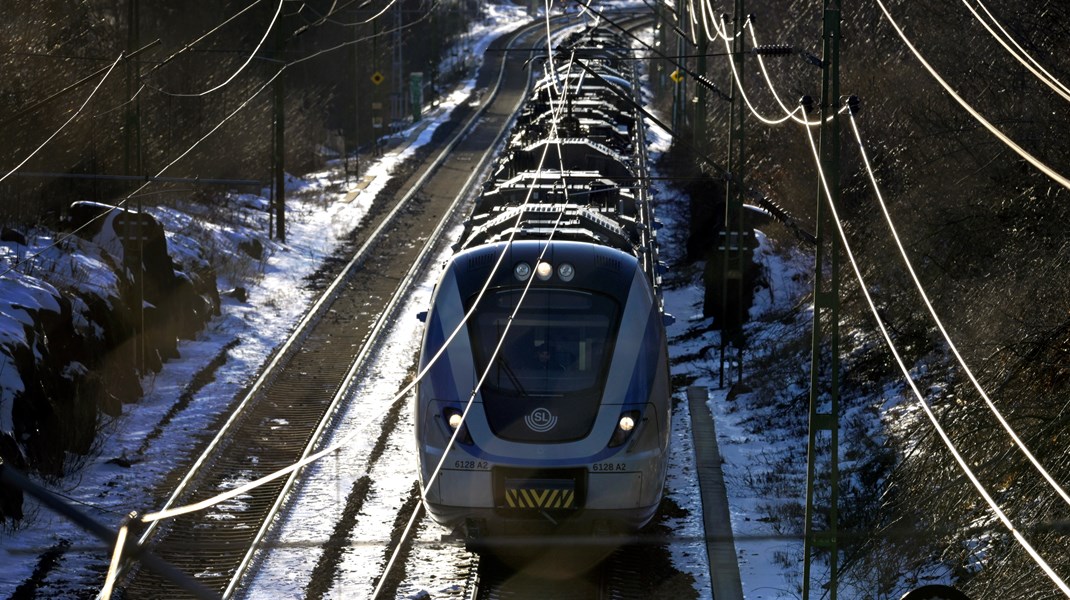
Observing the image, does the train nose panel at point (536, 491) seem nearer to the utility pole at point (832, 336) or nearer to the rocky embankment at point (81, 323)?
the utility pole at point (832, 336)

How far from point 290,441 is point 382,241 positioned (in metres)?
13.3

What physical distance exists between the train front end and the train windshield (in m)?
0.01

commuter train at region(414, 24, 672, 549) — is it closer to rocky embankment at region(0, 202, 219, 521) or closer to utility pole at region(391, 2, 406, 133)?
rocky embankment at region(0, 202, 219, 521)

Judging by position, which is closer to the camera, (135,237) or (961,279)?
(961,279)

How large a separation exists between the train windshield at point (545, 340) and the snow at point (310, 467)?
1849 millimetres

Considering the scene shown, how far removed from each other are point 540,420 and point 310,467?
450 cm

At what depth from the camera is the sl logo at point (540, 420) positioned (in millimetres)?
11383

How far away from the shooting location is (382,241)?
2928cm

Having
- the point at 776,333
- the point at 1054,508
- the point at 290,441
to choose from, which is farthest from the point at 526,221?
the point at 776,333

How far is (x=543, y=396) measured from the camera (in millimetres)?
11570

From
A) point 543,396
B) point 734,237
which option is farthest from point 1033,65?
point 734,237

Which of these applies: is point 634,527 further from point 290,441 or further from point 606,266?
point 290,441

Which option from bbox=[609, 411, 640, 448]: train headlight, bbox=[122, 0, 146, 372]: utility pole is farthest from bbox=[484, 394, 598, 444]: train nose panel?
bbox=[122, 0, 146, 372]: utility pole

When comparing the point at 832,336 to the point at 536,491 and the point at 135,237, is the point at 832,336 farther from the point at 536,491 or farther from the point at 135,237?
the point at 135,237
